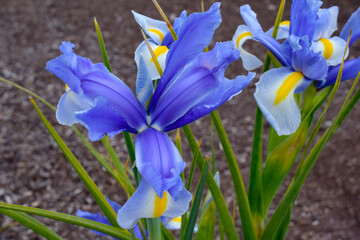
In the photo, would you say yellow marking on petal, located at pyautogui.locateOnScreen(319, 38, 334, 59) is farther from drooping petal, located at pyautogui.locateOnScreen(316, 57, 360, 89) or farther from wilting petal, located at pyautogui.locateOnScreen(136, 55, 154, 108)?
wilting petal, located at pyautogui.locateOnScreen(136, 55, 154, 108)

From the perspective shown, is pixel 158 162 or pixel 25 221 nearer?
pixel 158 162

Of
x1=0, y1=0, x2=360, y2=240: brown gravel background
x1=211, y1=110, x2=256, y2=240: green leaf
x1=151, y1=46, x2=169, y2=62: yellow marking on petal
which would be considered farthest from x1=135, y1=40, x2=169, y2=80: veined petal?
x1=0, y1=0, x2=360, y2=240: brown gravel background

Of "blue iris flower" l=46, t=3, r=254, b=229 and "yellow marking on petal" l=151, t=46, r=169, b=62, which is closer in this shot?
"blue iris flower" l=46, t=3, r=254, b=229

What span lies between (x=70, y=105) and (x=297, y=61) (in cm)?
38

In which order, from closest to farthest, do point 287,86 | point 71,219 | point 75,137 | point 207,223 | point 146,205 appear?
1. point 146,205
2. point 71,219
3. point 287,86
4. point 207,223
5. point 75,137

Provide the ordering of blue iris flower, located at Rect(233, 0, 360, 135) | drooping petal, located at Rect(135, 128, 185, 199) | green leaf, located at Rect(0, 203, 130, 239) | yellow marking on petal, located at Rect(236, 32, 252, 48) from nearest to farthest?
drooping petal, located at Rect(135, 128, 185, 199)
green leaf, located at Rect(0, 203, 130, 239)
blue iris flower, located at Rect(233, 0, 360, 135)
yellow marking on petal, located at Rect(236, 32, 252, 48)

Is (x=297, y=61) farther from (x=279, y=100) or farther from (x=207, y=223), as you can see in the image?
(x=207, y=223)

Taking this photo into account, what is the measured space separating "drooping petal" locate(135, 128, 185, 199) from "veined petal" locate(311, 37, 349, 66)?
0.35 metres

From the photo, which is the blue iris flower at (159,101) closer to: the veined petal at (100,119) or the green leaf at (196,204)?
the veined petal at (100,119)

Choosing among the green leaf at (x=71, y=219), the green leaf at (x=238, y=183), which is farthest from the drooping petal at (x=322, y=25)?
the green leaf at (x=71, y=219)

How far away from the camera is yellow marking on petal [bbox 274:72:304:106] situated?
2.29 ft

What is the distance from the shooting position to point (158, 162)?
0.51m

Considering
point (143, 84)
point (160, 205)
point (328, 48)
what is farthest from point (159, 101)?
point (328, 48)

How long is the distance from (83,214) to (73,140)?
2.96 ft
